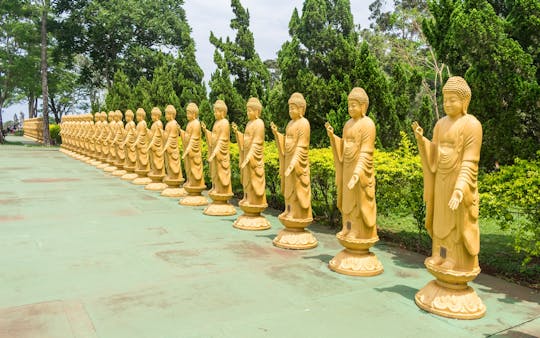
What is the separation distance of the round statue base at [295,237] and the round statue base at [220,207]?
2285 mm

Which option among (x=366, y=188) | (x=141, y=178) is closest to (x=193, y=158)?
(x=141, y=178)

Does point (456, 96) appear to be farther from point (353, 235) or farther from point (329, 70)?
point (329, 70)

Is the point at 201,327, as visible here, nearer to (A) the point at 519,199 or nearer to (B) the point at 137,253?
(B) the point at 137,253

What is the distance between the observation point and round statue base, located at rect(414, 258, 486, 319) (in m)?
3.95

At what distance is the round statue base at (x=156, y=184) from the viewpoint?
37.9ft

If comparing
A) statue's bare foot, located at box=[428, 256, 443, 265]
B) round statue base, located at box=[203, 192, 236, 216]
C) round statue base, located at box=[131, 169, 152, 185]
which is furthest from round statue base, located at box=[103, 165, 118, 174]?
statue's bare foot, located at box=[428, 256, 443, 265]

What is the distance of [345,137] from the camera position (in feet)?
17.2

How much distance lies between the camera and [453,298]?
13.2ft

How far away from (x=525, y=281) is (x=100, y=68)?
28.1m

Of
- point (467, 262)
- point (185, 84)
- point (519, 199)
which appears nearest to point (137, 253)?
point (467, 262)

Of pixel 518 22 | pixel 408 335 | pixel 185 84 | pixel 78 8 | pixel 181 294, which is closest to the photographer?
pixel 408 335

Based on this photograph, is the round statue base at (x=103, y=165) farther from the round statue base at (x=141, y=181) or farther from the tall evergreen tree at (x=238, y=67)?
the tall evergreen tree at (x=238, y=67)

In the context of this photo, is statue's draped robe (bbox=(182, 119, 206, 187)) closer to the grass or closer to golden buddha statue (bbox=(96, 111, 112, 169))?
the grass

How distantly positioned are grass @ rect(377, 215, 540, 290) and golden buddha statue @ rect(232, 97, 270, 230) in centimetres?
215
